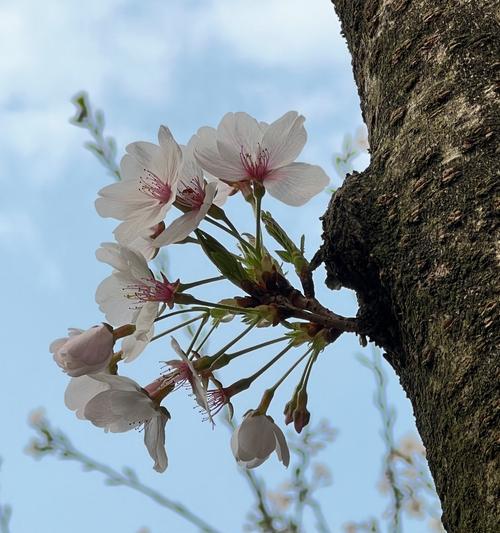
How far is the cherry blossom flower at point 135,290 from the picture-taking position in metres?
0.81

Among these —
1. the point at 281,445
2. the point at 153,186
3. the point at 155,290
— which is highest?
the point at 153,186

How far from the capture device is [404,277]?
27.9 inches

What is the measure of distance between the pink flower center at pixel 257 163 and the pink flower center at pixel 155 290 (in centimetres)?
16

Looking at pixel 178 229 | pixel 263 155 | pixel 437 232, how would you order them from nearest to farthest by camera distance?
pixel 437 232 → pixel 178 229 → pixel 263 155

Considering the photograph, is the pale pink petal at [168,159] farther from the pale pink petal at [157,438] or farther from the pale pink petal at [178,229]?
the pale pink petal at [157,438]

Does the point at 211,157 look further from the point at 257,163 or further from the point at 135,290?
the point at 135,290

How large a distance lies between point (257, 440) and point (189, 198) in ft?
0.90

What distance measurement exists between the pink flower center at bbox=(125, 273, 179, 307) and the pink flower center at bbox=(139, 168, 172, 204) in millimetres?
87

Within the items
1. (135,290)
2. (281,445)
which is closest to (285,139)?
(135,290)

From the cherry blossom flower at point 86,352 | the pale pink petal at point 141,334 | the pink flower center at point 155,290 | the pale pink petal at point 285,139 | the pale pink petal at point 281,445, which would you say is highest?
the pale pink petal at point 285,139

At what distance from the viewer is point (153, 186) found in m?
0.86

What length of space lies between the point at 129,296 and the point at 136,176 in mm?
136

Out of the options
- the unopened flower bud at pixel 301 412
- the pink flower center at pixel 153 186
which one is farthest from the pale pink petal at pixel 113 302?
the unopened flower bud at pixel 301 412

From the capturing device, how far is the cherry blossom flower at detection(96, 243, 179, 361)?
812 millimetres
